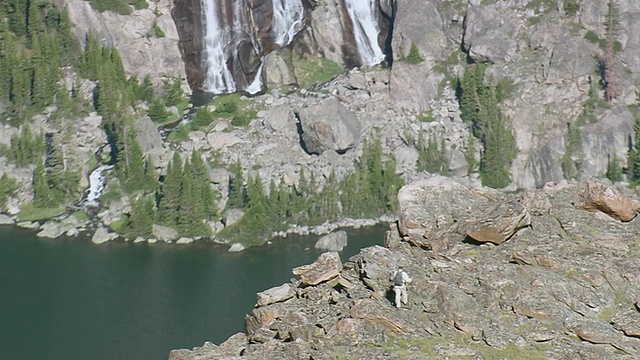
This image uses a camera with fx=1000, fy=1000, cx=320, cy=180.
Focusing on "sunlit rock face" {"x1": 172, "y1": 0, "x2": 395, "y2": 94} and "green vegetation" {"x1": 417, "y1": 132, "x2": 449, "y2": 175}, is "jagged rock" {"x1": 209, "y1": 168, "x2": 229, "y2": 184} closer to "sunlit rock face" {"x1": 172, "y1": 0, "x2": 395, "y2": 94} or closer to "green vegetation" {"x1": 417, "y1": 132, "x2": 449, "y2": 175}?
"sunlit rock face" {"x1": 172, "y1": 0, "x2": 395, "y2": 94}

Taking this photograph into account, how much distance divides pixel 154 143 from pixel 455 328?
134 meters

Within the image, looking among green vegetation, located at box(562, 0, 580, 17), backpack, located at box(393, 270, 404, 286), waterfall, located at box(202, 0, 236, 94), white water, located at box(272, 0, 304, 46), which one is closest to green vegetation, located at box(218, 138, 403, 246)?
waterfall, located at box(202, 0, 236, 94)

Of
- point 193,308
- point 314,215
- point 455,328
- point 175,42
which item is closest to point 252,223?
point 314,215

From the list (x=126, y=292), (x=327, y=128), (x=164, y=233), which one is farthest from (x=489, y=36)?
(x=126, y=292)

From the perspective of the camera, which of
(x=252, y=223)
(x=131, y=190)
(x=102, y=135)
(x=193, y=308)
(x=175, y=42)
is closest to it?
(x=193, y=308)

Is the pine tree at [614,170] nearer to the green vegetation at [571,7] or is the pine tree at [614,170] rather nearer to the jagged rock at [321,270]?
the green vegetation at [571,7]

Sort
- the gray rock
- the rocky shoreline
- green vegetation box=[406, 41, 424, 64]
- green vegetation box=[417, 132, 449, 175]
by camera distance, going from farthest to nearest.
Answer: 1. green vegetation box=[406, 41, 424, 64]
2. green vegetation box=[417, 132, 449, 175]
3. the gray rock
4. the rocky shoreline

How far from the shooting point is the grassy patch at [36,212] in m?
159

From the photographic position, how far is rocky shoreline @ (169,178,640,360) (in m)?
41.1

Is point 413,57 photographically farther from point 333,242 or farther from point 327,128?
point 333,242

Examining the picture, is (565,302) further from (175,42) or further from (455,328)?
(175,42)

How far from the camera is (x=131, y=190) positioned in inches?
6486

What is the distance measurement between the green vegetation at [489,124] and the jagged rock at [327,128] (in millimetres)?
22563

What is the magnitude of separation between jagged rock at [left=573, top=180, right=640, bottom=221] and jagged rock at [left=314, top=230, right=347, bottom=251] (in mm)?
98283
